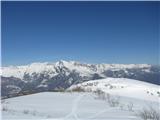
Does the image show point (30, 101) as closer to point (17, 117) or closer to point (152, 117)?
point (17, 117)

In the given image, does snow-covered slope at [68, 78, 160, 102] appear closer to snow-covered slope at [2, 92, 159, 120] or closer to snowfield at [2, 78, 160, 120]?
snowfield at [2, 78, 160, 120]

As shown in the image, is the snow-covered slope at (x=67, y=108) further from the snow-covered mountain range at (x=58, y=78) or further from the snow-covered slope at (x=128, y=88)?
the snow-covered mountain range at (x=58, y=78)

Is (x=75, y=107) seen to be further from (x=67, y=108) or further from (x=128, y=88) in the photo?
(x=128, y=88)

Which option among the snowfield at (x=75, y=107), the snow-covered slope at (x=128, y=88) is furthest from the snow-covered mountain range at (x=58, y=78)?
the snowfield at (x=75, y=107)

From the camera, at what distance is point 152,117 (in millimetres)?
5473

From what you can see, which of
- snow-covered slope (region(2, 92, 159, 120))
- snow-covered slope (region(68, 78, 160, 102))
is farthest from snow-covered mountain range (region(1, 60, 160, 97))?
snow-covered slope (region(2, 92, 159, 120))

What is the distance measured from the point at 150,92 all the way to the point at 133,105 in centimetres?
226

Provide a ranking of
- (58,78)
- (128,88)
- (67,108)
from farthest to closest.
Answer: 1. (58,78)
2. (128,88)
3. (67,108)

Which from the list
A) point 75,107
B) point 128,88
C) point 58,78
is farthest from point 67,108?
point 58,78

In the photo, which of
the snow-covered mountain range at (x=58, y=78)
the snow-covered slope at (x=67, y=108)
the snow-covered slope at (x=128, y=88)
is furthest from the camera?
the snow-covered mountain range at (x=58, y=78)

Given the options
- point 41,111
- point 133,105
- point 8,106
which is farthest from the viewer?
point 133,105

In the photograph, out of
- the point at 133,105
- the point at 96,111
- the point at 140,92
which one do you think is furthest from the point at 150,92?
the point at 96,111

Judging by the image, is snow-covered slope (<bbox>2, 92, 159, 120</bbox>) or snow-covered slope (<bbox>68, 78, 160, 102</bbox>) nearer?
snow-covered slope (<bbox>2, 92, 159, 120</bbox>)

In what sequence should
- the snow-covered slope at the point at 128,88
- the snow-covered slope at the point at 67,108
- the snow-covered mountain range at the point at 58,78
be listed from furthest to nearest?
the snow-covered mountain range at the point at 58,78
the snow-covered slope at the point at 128,88
the snow-covered slope at the point at 67,108
